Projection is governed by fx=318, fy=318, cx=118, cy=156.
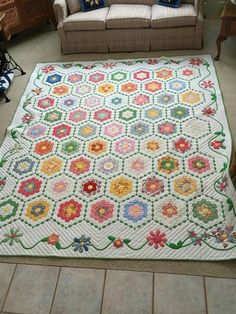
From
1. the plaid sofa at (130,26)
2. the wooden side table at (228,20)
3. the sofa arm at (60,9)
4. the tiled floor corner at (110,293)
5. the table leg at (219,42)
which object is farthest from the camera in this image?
the sofa arm at (60,9)

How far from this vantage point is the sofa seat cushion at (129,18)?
3.38m

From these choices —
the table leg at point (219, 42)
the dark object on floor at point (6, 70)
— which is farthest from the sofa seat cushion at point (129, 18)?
the dark object on floor at point (6, 70)

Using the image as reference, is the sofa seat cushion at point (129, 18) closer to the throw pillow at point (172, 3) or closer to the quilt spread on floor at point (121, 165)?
the throw pillow at point (172, 3)

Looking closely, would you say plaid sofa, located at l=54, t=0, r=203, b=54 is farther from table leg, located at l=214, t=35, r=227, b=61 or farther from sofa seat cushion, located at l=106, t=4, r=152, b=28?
table leg, located at l=214, t=35, r=227, b=61

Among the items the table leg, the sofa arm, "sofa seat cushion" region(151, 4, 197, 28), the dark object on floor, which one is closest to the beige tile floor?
the dark object on floor

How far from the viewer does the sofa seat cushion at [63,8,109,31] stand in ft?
11.3

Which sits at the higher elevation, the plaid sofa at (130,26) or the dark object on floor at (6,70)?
the plaid sofa at (130,26)

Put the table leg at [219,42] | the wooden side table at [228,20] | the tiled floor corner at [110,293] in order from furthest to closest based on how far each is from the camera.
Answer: the table leg at [219,42], the wooden side table at [228,20], the tiled floor corner at [110,293]

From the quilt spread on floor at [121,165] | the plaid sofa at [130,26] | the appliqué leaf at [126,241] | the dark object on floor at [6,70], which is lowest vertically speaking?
the appliqué leaf at [126,241]

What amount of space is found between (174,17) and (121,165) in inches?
70.4

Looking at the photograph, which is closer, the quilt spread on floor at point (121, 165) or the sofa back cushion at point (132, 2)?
the quilt spread on floor at point (121, 165)

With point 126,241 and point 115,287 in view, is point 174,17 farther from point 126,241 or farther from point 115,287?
point 115,287

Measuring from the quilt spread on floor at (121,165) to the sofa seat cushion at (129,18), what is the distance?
39 cm

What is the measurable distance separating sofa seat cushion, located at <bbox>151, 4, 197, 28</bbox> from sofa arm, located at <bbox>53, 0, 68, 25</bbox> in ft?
3.22
